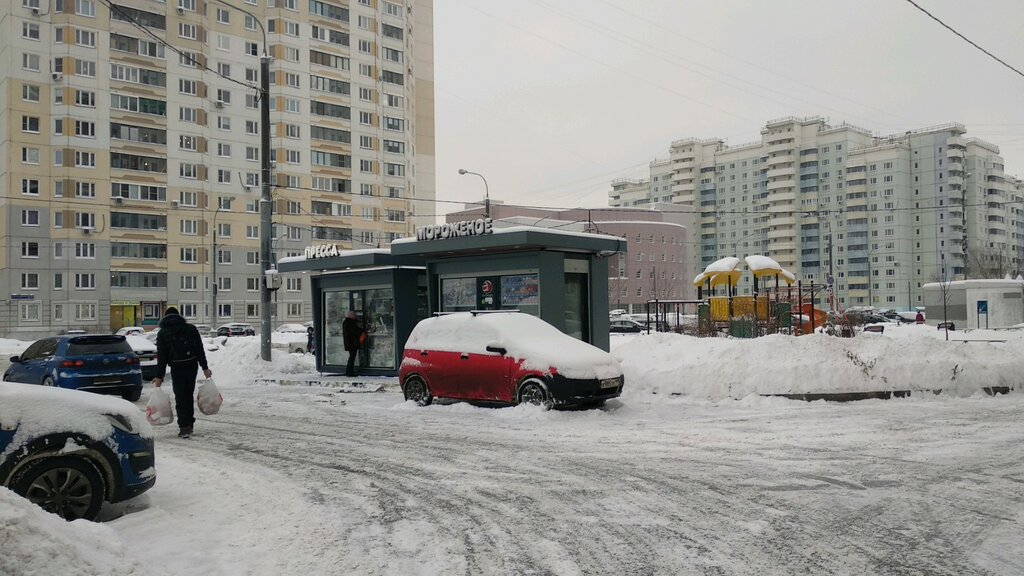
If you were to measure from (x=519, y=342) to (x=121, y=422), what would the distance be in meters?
7.27

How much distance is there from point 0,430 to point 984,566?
6.79 m

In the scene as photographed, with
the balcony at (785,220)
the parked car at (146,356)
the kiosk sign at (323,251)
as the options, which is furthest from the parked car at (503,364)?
the balcony at (785,220)

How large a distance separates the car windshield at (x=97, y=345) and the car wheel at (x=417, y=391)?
6372 mm

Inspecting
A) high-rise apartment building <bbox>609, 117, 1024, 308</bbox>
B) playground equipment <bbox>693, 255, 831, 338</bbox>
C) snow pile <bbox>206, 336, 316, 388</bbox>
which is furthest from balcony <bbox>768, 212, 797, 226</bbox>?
snow pile <bbox>206, 336, 316, 388</bbox>

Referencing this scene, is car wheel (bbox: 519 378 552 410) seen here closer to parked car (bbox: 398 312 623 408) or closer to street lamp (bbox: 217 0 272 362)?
parked car (bbox: 398 312 623 408)

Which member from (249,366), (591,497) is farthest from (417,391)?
(249,366)

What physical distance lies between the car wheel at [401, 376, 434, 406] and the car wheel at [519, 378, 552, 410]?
6.90ft

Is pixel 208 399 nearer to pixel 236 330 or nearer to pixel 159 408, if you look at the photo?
pixel 159 408

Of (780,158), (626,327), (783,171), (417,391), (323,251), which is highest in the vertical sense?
(780,158)

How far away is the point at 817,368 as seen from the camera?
14148mm

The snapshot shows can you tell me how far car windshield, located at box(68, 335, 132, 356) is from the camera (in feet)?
50.4

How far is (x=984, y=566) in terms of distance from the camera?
4801 millimetres

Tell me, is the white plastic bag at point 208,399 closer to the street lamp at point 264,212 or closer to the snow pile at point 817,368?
the snow pile at point 817,368

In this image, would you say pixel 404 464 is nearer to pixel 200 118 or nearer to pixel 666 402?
pixel 666 402
